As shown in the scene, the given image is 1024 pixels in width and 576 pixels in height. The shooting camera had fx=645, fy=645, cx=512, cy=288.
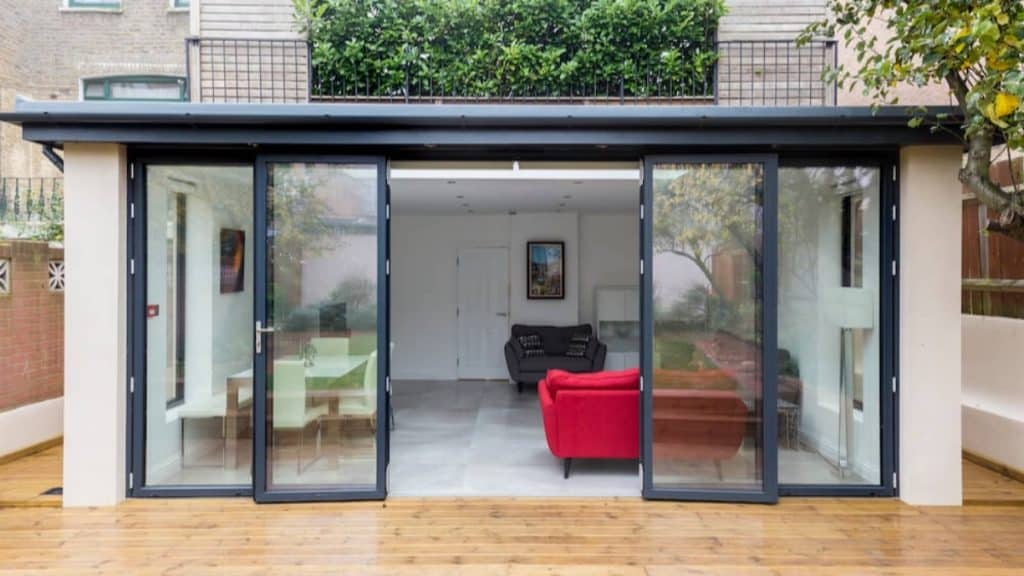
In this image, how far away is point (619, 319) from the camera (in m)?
10.2

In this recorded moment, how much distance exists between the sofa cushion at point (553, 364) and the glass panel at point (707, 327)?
178 inches

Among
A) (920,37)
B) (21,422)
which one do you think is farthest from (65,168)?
(920,37)

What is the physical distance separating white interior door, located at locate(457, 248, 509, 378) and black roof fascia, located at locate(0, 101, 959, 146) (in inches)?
236

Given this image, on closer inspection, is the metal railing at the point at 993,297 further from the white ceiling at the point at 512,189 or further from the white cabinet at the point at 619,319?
the white cabinet at the point at 619,319

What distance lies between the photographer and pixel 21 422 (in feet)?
19.2

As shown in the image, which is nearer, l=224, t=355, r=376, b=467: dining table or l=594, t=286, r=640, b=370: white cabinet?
l=224, t=355, r=376, b=467: dining table

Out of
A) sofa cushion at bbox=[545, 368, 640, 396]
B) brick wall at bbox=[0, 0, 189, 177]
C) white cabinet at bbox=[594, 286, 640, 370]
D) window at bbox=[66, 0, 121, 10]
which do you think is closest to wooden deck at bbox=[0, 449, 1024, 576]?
sofa cushion at bbox=[545, 368, 640, 396]

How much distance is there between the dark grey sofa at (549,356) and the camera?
362 inches

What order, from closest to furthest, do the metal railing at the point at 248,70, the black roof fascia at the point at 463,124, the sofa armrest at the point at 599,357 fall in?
the black roof fascia at the point at 463,124
the metal railing at the point at 248,70
the sofa armrest at the point at 599,357

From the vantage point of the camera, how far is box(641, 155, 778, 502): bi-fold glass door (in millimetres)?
4609

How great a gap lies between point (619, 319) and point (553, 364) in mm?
1597

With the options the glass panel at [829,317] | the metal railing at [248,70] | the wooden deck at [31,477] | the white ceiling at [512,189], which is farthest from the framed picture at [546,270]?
the wooden deck at [31,477]

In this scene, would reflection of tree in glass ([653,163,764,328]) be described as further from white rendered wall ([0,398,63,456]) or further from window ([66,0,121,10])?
window ([66,0,121,10])

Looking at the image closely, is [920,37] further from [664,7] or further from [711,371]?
[664,7]
